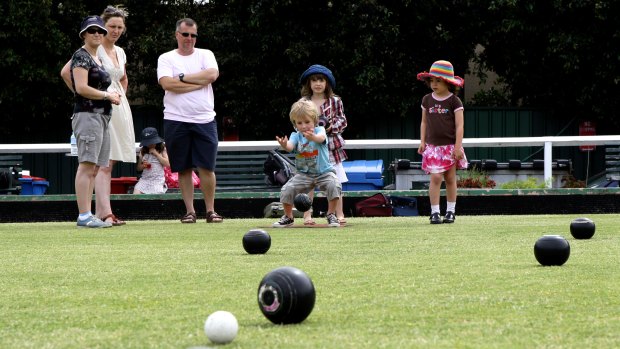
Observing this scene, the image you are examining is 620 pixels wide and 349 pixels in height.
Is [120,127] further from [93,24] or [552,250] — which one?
[552,250]

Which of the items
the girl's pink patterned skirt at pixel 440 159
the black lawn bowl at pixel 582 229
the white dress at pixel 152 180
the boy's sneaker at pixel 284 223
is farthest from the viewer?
the white dress at pixel 152 180

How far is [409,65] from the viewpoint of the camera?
25422mm

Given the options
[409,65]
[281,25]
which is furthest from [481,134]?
[281,25]

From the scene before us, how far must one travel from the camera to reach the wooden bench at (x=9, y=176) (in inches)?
565

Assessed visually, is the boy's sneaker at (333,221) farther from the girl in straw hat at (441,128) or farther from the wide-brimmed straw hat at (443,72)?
the wide-brimmed straw hat at (443,72)

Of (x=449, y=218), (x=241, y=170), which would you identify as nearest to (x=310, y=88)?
(x=449, y=218)

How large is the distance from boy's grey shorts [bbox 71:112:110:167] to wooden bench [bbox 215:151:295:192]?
5.00 metres

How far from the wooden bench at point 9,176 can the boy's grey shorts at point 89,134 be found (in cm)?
565

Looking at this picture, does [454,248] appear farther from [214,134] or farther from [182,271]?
[214,134]

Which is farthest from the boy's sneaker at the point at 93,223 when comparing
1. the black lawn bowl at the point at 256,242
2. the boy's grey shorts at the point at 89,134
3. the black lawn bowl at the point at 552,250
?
the black lawn bowl at the point at 552,250

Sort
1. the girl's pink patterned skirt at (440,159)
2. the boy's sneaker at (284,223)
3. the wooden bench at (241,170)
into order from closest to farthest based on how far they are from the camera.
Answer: the boy's sneaker at (284,223)
the girl's pink patterned skirt at (440,159)
the wooden bench at (241,170)

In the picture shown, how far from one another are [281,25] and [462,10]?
13.5 ft

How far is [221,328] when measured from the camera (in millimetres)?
3062

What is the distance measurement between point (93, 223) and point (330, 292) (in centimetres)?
508
